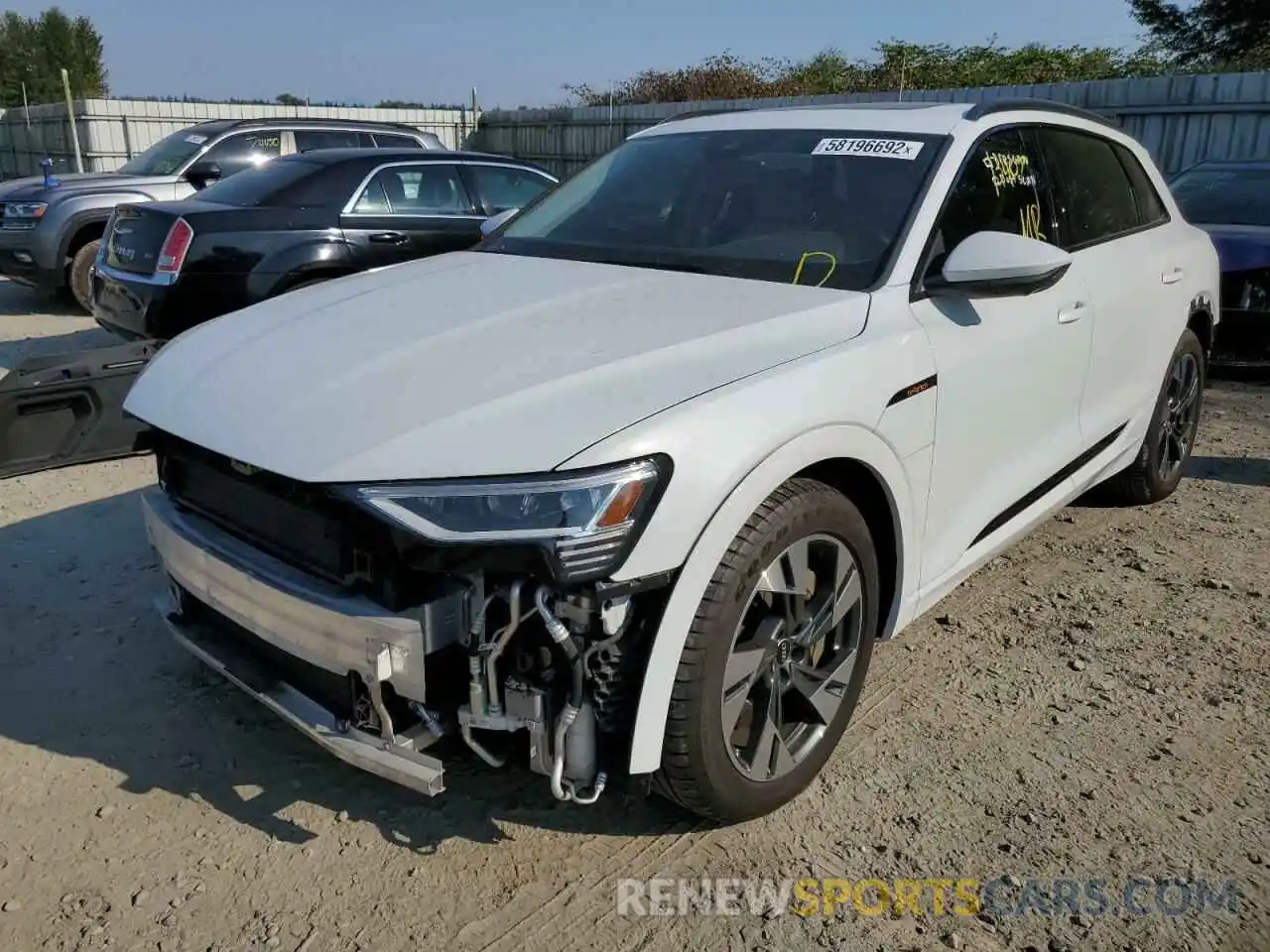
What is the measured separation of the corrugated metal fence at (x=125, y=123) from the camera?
19266 mm

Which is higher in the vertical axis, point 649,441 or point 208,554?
Result: point 649,441

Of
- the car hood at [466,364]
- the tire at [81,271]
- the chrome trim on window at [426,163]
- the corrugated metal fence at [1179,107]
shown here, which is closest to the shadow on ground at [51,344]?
the tire at [81,271]

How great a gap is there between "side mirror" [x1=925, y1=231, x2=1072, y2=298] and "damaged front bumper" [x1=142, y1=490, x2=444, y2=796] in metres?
1.78

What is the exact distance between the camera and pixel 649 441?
6.93ft

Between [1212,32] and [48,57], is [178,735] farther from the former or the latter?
[48,57]

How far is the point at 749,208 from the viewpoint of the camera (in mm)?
3381

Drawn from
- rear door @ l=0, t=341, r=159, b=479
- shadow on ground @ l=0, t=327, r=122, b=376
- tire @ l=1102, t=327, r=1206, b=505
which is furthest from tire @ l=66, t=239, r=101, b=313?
tire @ l=1102, t=327, r=1206, b=505

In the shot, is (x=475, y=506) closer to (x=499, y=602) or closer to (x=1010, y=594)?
(x=499, y=602)

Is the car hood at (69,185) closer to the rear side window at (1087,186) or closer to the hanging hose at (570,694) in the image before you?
the rear side window at (1087,186)

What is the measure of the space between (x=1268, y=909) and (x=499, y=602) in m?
1.88

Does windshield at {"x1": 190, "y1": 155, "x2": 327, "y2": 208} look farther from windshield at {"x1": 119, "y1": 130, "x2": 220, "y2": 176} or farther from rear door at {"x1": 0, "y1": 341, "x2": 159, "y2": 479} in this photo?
windshield at {"x1": 119, "y1": 130, "x2": 220, "y2": 176}

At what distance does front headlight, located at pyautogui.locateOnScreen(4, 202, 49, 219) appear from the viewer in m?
9.18

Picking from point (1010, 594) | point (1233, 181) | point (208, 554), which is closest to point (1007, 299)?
point (1010, 594)

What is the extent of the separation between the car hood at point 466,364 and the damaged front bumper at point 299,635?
0.28 metres
